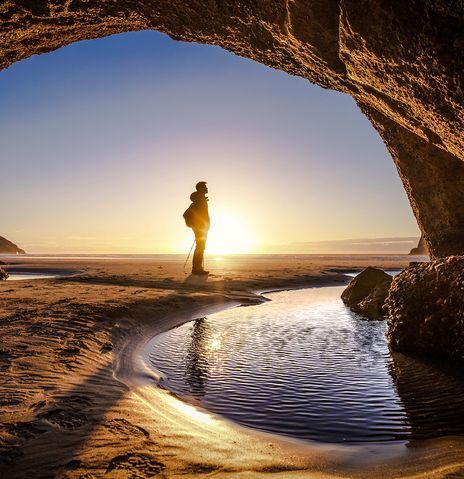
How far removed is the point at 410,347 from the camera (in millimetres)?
5645

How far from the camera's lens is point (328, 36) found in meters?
3.93

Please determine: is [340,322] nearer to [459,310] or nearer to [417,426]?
[459,310]

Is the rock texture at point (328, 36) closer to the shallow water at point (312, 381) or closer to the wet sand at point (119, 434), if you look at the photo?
the shallow water at point (312, 381)

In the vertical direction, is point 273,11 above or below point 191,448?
above

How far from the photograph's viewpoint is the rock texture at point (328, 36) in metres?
2.95

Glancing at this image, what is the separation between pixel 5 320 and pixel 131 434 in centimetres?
455

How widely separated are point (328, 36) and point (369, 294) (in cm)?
812

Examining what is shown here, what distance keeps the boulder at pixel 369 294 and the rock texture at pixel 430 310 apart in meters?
3.24

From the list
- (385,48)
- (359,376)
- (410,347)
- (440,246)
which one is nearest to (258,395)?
(359,376)

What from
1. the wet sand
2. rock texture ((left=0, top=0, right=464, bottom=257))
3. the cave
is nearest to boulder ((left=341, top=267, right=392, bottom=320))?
the cave

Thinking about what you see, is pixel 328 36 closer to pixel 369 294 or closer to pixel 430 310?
pixel 430 310

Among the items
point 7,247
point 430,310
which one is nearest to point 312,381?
point 430,310

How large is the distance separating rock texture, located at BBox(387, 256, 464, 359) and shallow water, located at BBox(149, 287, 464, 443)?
356mm

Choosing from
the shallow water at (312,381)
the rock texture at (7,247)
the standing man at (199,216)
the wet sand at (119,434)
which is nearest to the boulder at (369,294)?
the shallow water at (312,381)
